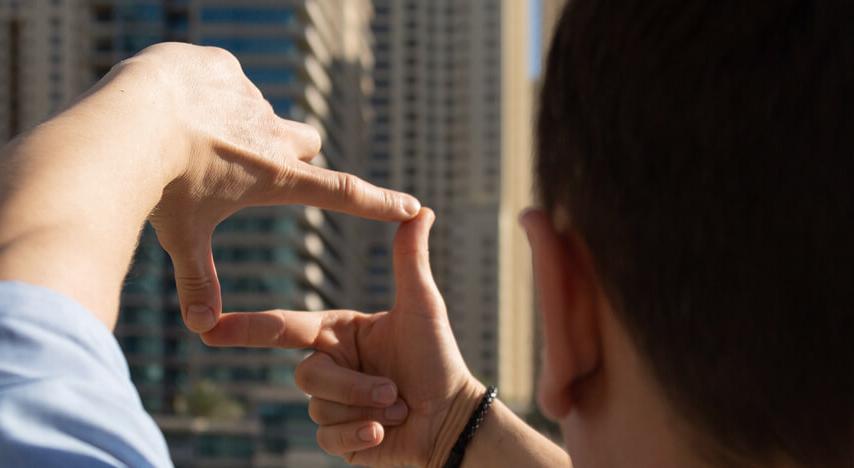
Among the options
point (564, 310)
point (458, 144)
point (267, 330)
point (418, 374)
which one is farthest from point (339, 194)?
point (458, 144)

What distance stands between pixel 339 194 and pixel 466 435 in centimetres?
51

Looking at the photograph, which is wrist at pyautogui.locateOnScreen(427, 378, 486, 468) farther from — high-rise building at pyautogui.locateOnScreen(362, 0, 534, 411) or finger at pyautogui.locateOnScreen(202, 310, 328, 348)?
high-rise building at pyautogui.locateOnScreen(362, 0, 534, 411)

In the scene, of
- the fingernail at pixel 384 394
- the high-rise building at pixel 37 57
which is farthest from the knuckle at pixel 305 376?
the high-rise building at pixel 37 57

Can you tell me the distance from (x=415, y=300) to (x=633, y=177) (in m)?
0.99

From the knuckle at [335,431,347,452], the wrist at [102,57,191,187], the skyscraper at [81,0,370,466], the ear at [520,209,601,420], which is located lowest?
the skyscraper at [81,0,370,466]

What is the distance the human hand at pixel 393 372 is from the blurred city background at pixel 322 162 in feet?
87.8

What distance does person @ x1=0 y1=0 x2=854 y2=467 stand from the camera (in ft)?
2.53

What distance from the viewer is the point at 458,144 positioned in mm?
74562

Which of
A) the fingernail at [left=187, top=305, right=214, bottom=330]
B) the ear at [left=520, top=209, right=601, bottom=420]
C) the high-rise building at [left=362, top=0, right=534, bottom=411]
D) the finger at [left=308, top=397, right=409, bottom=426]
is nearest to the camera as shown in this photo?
the ear at [left=520, top=209, right=601, bottom=420]

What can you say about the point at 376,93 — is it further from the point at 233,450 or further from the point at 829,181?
the point at 829,181

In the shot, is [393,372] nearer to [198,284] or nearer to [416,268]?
[416,268]

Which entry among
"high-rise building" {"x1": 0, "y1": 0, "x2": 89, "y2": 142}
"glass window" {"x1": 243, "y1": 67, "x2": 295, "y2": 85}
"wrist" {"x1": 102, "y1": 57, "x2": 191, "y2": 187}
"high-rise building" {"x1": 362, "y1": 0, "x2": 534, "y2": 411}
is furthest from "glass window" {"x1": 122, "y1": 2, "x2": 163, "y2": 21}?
"wrist" {"x1": 102, "y1": 57, "x2": 191, "y2": 187}

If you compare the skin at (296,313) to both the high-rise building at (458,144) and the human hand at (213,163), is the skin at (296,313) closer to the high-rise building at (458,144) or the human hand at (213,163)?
the human hand at (213,163)

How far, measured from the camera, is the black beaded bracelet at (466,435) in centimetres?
174
